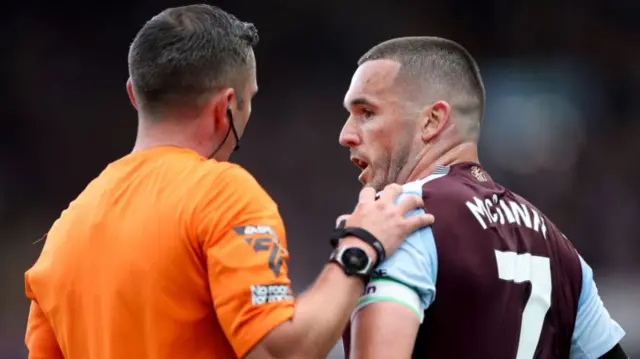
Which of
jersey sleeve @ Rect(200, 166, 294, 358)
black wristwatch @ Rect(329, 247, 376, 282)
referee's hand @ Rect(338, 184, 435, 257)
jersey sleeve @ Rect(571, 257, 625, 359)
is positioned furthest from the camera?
jersey sleeve @ Rect(571, 257, 625, 359)

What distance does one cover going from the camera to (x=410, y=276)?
2260 mm

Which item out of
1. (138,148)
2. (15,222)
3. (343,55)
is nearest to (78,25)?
(15,222)

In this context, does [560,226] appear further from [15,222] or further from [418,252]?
[418,252]

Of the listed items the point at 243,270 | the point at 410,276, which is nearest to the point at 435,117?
the point at 410,276

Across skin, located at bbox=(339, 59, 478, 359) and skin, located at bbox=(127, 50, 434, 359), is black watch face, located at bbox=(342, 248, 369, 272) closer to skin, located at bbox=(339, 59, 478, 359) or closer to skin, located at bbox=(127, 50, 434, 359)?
skin, located at bbox=(127, 50, 434, 359)

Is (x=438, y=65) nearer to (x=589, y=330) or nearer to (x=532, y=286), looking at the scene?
(x=532, y=286)

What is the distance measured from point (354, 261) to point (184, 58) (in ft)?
2.11

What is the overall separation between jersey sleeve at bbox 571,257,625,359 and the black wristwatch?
2.84 ft

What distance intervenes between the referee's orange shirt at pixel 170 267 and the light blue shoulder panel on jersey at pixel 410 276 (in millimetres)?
263

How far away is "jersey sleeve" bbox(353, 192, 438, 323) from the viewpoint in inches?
88.2

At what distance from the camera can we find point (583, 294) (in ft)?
8.95

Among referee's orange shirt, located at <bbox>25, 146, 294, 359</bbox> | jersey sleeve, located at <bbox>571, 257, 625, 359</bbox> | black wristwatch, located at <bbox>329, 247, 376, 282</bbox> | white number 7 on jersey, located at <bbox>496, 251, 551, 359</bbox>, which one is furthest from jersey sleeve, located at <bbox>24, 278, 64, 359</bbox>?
jersey sleeve, located at <bbox>571, 257, 625, 359</bbox>

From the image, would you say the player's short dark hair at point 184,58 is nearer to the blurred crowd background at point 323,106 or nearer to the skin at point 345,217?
the skin at point 345,217

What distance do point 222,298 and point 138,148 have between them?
1.68 feet
